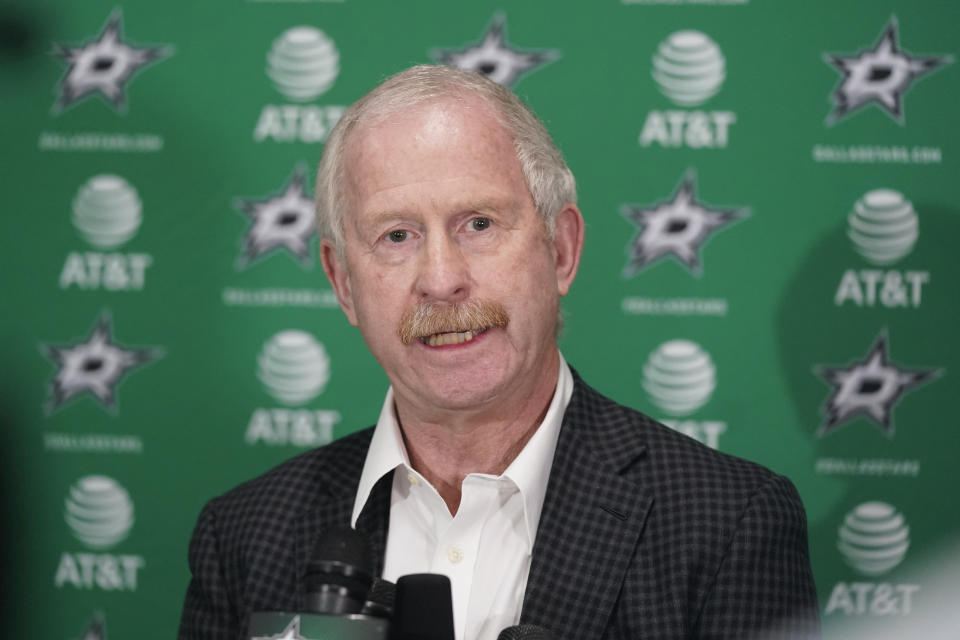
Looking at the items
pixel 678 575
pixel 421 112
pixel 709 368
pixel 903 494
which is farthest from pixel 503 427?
pixel 903 494

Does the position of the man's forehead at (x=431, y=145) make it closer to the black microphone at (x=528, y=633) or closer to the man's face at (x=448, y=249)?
the man's face at (x=448, y=249)

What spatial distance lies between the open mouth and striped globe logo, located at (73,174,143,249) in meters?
1.55

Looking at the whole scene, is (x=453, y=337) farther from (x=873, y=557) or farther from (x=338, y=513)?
(x=873, y=557)

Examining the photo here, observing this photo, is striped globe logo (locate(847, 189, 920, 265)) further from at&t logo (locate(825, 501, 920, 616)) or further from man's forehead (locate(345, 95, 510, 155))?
man's forehead (locate(345, 95, 510, 155))

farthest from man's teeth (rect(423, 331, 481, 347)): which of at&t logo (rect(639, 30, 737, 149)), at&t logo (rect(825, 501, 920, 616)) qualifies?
at&t logo (rect(825, 501, 920, 616))

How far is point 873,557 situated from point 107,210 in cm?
225

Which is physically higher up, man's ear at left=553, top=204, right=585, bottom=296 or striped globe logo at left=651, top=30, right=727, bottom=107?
striped globe logo at left=651, top=30, right=727, bottom=107

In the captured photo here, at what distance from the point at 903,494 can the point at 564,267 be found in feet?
4.34

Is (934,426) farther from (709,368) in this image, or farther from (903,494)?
(709,368)

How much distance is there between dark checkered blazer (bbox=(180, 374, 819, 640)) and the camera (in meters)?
1.60

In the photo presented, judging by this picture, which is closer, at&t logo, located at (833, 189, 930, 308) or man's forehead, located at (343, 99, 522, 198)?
man's forehead, located at (343, 99, 522, 198)

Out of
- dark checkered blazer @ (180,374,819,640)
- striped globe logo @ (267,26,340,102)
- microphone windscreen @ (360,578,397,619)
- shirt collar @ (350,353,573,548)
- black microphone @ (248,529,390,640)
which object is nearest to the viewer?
black microphone @ (248,529,390,640)

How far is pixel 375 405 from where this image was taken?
2.83 meters

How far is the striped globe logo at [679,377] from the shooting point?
2.69 m
